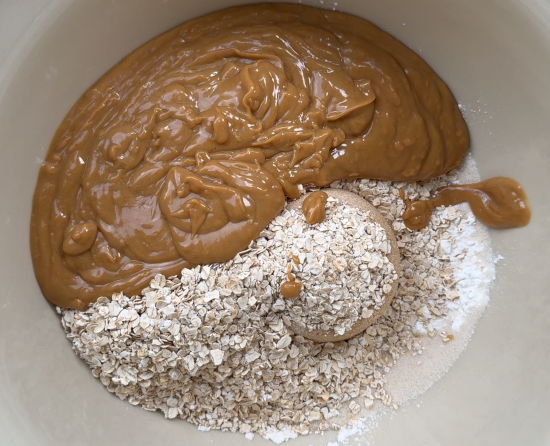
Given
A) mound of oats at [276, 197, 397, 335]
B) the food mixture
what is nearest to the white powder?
the food mixture

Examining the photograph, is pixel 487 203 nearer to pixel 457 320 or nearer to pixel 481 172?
pixel 481 172

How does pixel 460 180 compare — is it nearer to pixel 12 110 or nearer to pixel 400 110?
pixel 400 110

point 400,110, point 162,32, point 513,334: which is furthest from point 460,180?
point 162,32

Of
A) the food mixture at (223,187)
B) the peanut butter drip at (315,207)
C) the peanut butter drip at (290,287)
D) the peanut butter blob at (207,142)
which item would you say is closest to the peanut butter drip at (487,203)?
the food mixture at (223,187)

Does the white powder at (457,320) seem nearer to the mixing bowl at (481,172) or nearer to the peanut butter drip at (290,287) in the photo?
the mixing bowl at (481,172)

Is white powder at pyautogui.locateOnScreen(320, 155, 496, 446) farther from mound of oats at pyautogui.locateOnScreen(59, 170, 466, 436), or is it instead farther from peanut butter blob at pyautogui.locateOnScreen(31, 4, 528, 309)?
peanut butter blob at pyautogui.locateOnScreen(31, 4, 528, 309)

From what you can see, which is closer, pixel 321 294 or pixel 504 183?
pixel 321 294

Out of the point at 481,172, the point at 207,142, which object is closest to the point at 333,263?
the point at 207,142
